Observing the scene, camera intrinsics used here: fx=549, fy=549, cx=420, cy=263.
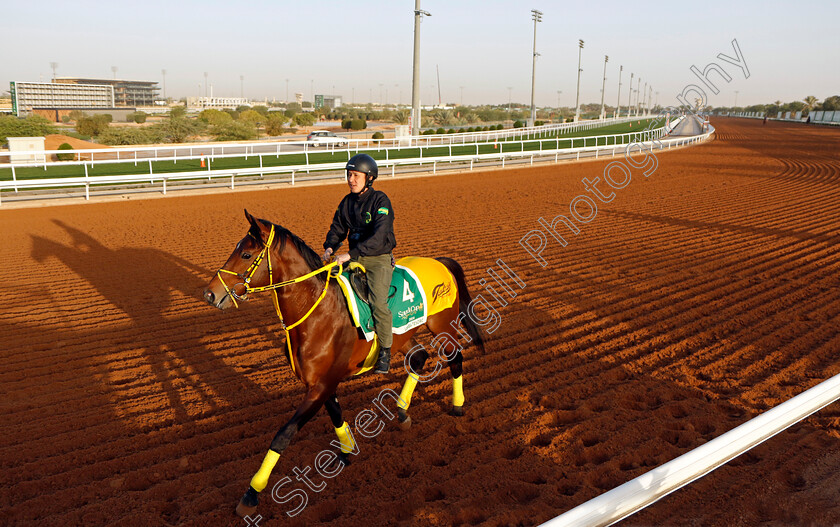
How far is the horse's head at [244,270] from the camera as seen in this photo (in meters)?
3.59

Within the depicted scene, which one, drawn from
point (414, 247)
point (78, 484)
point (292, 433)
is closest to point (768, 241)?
point (414, 247)

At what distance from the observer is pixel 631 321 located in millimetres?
7102

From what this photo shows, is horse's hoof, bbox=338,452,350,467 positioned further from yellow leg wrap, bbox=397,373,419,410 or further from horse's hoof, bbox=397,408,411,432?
yellow leg wrap, bbox=397,373,419,410

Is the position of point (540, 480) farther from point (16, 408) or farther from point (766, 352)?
point (16, 408)

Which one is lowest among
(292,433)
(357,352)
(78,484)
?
(78,484)

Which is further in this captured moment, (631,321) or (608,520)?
(631,321)

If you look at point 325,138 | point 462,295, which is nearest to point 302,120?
point 325,138

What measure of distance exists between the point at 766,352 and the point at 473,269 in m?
4.70

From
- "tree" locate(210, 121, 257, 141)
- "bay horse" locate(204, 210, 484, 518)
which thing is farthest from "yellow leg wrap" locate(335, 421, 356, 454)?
"tree" locate(210, 121, 257, 141)

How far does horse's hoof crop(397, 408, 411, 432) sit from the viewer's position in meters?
4.76

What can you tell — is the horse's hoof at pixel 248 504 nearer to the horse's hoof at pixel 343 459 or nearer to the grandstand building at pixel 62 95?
the horse's hoof at pixel 343 459

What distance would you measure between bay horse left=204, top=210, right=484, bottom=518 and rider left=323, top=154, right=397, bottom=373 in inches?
8.0

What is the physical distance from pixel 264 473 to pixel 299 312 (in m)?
1.10

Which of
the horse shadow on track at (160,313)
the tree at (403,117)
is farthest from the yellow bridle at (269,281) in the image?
the tree at (403,117)
